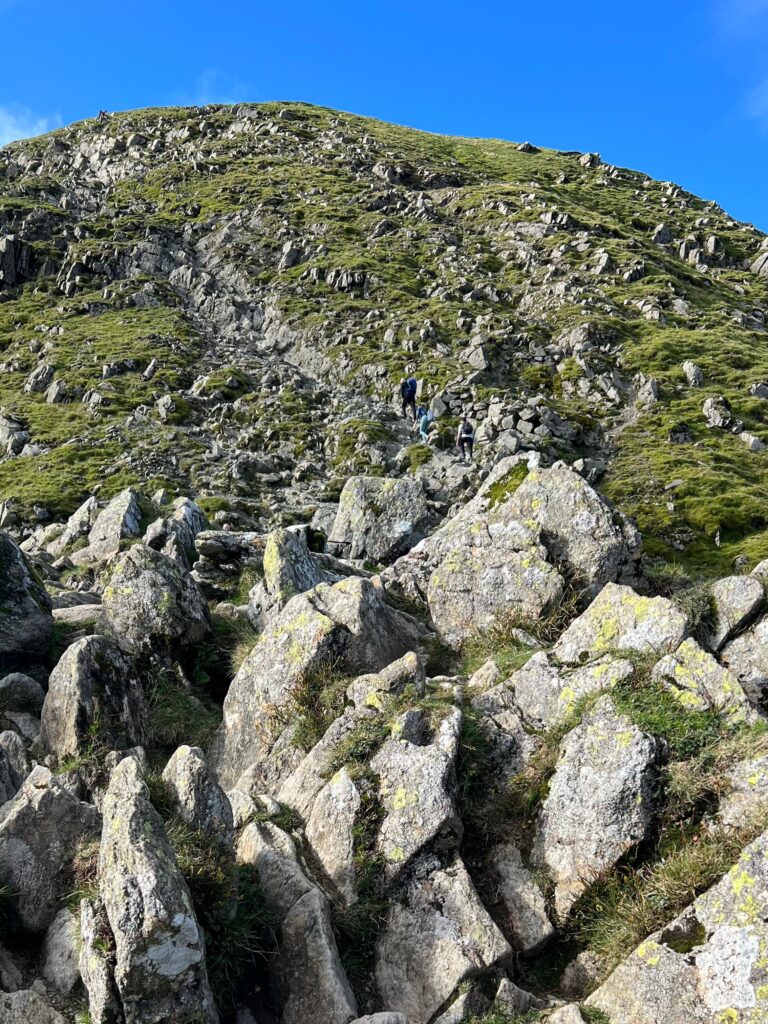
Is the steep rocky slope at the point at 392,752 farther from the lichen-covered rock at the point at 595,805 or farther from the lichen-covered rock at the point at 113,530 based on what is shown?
the lichen-covered rock at the point at 113,530

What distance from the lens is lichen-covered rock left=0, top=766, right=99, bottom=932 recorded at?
10859 mm

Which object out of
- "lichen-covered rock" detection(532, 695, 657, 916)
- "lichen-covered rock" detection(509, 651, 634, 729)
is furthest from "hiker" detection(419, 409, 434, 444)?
"lichen-covered rock" detection(532, 695, 657, 916)

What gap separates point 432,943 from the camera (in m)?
10.6

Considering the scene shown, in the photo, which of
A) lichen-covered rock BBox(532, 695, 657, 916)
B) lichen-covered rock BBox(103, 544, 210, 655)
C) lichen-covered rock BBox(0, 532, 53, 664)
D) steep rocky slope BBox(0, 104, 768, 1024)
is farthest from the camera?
lichen-covered rock BBox(103, 544, 210, 655)

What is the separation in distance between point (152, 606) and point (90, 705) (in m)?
4.29

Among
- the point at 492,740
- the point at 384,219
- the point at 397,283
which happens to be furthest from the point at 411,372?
the point at 492,740

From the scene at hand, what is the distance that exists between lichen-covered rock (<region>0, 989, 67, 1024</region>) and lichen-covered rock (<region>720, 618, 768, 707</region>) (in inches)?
495

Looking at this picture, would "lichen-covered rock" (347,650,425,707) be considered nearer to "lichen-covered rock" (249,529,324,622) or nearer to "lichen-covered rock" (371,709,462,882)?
"lichen-covered rock" (371,709,462,882)

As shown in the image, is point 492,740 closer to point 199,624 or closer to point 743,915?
point 743,915

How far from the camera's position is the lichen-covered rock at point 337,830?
38.4ft

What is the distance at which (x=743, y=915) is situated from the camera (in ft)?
29.7

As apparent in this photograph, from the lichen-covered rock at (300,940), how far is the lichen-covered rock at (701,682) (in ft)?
22.4

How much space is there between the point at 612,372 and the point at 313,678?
5801 cm

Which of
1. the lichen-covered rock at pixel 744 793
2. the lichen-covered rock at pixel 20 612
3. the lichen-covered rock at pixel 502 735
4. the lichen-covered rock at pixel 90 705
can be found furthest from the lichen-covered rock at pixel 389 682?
the lichen-covered rock at pixel 20 612
